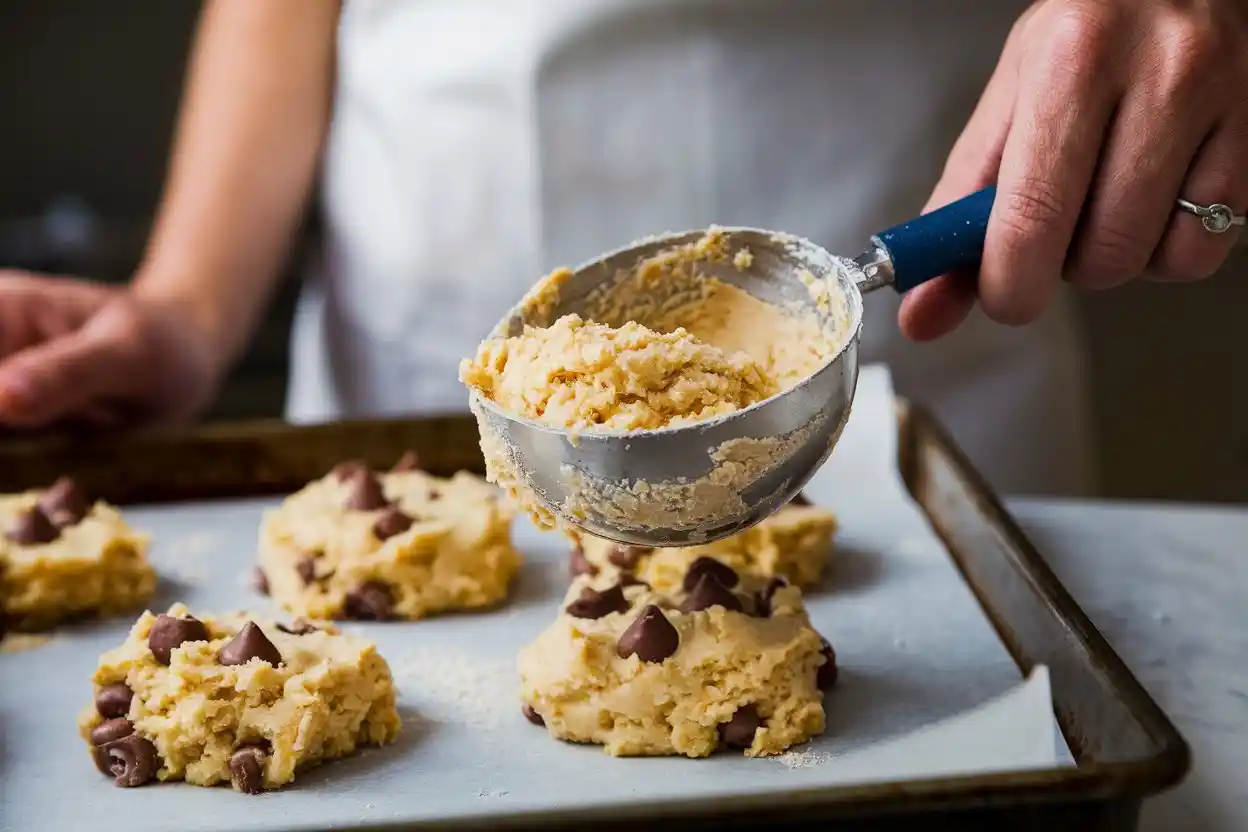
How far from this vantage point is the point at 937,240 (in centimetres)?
141

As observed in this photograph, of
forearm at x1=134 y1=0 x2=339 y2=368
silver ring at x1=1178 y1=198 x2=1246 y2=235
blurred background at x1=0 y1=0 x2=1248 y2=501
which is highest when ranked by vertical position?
silver ring at x1=1178 y1=198 x2=1246 y2=235

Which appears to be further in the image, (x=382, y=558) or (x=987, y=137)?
(x=382, y=558)

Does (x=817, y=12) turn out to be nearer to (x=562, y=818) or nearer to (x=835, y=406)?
(x=835, y=406)

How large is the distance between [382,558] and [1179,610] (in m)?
1.03

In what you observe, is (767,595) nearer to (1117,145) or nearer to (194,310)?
(1117,145)

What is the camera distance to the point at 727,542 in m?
1.83

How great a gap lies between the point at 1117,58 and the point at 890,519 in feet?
2.66

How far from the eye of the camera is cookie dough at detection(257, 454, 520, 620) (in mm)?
1785

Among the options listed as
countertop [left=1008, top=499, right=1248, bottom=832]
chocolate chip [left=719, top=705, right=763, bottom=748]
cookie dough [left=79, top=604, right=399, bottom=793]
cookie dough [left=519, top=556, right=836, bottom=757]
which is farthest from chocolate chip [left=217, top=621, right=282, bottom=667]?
countertop [left=1008, top=499, right=1248, bottom=832]

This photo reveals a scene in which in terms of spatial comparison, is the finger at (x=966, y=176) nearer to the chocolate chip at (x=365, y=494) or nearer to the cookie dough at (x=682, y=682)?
the cookie dough at (x=682, y=682)

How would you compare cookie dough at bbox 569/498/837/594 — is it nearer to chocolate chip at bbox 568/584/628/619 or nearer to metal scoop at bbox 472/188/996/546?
chocolate chip at bbox 568/584/628/619

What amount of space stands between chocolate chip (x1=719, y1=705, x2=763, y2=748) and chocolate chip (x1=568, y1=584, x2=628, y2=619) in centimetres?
20

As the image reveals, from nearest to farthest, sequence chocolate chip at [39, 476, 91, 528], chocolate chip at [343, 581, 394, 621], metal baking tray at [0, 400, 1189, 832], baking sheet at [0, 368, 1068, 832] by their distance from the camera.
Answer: metal baking tray at [0, 400, 1189, 832] → baking sheet at [0, 368, 1068, 832] → chocolate chip at [343, 581, 394, 621] → chocolate chip at [39, 476, 91, 528]

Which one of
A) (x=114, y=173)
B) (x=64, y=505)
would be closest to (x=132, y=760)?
(x=64, y=505)
